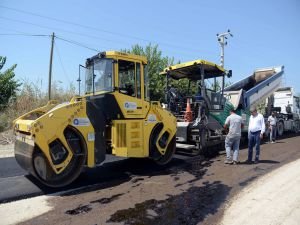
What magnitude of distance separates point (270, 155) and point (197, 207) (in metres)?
5.65

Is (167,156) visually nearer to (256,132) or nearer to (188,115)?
(188,115)

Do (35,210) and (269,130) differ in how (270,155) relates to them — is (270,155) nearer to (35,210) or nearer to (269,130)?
(269,130)

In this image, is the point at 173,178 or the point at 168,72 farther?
the point at 168,72

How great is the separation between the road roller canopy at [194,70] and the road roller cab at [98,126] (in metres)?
2.51

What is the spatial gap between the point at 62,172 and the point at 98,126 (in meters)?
1.22

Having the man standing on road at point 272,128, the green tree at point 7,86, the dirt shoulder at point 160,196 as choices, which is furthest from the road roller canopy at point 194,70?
the green tree at point 7,86

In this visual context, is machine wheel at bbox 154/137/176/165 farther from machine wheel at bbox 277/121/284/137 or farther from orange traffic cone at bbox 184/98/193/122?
machine wheel at bbox 277/121/284/137

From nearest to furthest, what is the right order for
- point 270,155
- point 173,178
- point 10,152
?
point 173,178, point 270,155, point 10,152

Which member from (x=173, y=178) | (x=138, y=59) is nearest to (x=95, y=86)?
(x=138, y=59)

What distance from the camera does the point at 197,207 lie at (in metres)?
5.25

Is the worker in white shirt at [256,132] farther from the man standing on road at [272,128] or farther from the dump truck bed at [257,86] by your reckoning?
the man standing on road at [272,128]

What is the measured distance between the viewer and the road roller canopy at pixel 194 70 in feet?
33.9

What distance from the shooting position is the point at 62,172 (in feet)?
21.4

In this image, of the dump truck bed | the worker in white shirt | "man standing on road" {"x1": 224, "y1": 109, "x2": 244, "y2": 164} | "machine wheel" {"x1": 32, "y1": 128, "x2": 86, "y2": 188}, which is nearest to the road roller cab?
"machine wheel" {"x1": 32, "y1": 128, "x2": 86, "y2": 188}
